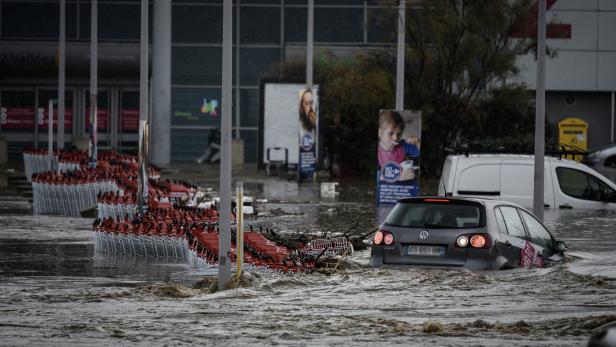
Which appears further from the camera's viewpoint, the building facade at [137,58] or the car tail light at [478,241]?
the building facade at [137,58]

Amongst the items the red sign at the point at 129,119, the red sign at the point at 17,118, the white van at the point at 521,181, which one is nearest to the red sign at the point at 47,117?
the red sign at the point at 17,118

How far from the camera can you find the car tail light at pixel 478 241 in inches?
682

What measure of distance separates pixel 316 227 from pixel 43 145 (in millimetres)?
37095

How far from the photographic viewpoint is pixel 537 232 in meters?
19.2

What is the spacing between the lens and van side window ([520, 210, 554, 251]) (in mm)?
18922

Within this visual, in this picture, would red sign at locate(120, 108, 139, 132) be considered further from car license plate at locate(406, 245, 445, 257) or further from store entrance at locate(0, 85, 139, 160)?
car license plate at locate(406, 245, 445, 257)

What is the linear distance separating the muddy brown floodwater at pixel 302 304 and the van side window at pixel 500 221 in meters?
0.58

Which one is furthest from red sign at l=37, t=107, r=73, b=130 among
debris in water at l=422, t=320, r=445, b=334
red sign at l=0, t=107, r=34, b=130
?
debris in water at l=422, t=320, r=445, b=334

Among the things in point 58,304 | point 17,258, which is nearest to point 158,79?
point 17,258

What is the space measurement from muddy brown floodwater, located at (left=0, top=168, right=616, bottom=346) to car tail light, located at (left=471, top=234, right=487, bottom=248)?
393 millimetres

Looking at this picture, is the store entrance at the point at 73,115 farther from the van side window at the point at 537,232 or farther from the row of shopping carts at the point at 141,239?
the van side window at the point at 537,232

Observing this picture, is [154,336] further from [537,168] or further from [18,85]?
[18,85]

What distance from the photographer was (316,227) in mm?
27219

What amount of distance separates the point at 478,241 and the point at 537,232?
6.94 ft
